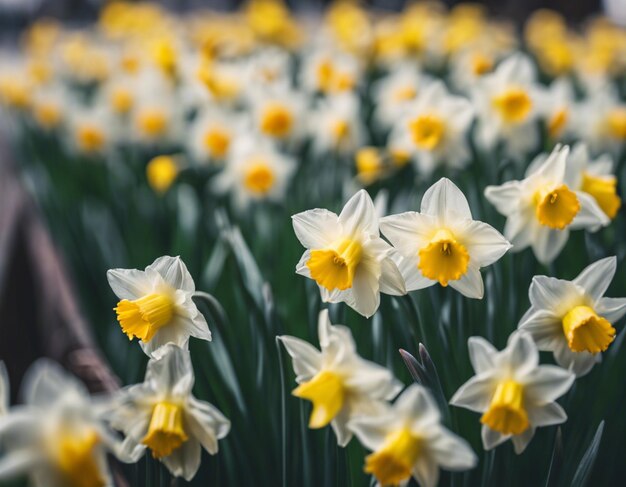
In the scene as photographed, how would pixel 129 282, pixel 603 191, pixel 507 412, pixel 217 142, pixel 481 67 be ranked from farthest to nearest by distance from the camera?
pixel 217 142, pixel 481 67, pixel 603 191, pixel 129 282, pixel 507 412

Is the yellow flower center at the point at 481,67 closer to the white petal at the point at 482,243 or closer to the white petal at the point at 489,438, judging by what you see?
the white petal at the point at 482,243

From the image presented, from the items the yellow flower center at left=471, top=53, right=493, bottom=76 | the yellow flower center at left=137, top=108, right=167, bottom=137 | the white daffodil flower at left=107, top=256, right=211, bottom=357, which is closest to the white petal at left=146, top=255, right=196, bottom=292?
the white daffodil flower at left=107, top=256, right=211, bottom=357

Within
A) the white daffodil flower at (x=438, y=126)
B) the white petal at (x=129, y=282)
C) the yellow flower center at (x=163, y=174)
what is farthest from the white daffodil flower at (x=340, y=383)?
the yellow flower center at (x=163, y=174)

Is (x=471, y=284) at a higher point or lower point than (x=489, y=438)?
higher

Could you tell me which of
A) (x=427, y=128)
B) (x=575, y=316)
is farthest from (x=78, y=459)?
(x=427, y=128)

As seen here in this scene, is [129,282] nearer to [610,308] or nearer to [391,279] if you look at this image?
[391,279]
